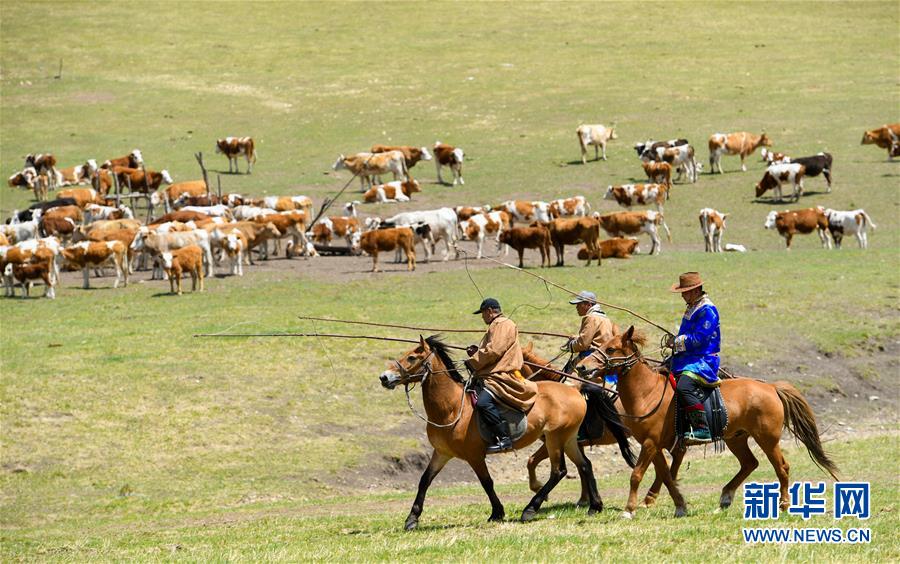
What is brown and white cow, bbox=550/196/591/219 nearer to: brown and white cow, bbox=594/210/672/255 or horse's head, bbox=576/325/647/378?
brown and white cow, bbox=594/210/672/255

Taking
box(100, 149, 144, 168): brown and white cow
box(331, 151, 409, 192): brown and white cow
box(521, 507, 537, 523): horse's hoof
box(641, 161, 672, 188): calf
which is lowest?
box(521, 507, 537, 523): horse's hoof

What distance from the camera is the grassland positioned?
49.6ft

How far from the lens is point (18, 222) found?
123 feet

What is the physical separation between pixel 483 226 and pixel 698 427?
22027mm

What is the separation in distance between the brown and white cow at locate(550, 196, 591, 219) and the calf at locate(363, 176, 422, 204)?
Result: 7.07 meters

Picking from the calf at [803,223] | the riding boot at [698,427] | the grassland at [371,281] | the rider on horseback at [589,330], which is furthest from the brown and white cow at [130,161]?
the riding boot at [698,427]

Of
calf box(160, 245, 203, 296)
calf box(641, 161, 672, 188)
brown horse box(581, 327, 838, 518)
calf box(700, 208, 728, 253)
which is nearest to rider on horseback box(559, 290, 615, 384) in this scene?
brown horse box(581, 327, 838, 518)

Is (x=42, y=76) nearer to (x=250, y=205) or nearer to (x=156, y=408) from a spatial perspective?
(x=250, y=205)

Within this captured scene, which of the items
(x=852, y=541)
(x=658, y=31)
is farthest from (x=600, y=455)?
(x=658, y=31)

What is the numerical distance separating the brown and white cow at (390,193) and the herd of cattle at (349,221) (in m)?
0.05

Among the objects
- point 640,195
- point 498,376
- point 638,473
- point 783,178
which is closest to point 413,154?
point 640,195

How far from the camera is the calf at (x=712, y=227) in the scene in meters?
34.0

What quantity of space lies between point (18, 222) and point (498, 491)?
25.3 m

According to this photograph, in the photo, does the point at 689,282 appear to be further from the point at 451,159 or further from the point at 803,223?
the point at 451,159
